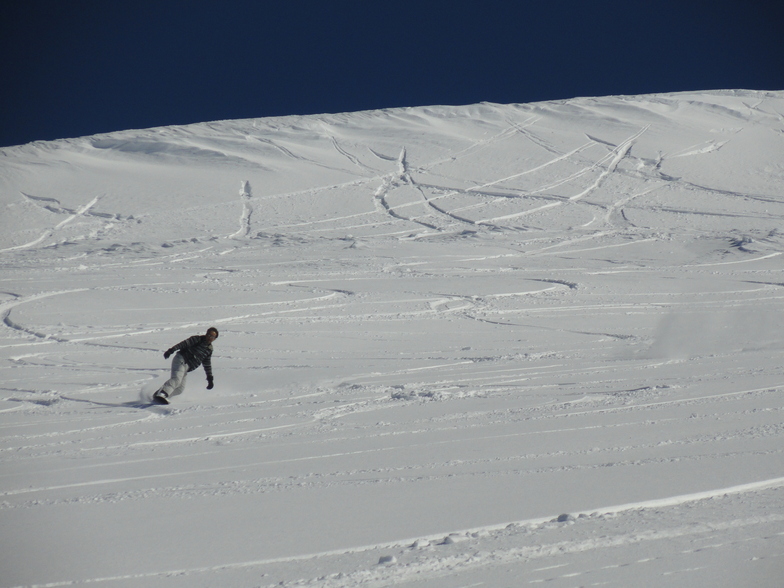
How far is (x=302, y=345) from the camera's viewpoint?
10016 mm

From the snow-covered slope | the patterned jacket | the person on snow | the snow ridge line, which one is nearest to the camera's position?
the snow ridge line

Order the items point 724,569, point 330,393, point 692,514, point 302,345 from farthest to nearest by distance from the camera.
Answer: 1. point 302,345
2. point 330,393
3. point 692,514
4. point 724,569

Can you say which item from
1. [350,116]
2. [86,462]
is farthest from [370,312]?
[350,116]

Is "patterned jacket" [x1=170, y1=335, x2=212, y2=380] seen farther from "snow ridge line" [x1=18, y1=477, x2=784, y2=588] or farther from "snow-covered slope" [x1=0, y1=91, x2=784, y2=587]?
"snow ridge line" [x1=18, y1=477, x2=784, y2=588]

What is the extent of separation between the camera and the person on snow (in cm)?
725

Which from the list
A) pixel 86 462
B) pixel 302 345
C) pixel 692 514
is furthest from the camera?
pixel 302 345

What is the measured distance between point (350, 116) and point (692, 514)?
37.6 metres

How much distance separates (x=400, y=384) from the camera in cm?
754

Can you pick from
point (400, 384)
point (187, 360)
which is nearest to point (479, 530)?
point (400, 384)

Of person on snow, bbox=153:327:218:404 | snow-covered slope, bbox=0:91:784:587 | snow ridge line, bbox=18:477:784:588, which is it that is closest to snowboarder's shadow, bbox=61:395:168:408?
snow-covered slope, bbox=0:91:784:587

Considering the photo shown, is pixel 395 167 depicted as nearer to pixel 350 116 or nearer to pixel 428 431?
pixel 350 116

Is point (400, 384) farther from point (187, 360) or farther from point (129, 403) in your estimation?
point (129, 403)

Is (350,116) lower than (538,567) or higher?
higher

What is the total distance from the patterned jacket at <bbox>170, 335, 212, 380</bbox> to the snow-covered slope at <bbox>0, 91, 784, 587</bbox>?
0.34 meters
